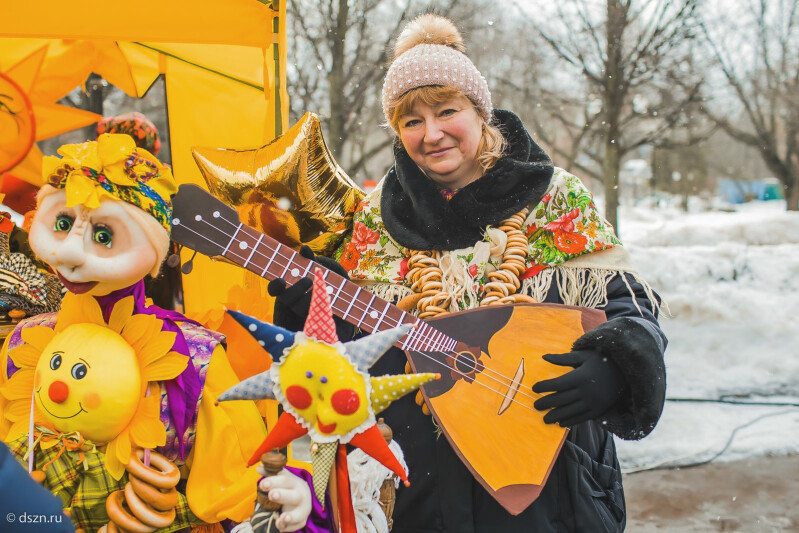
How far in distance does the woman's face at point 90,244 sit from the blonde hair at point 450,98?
81 centimetres

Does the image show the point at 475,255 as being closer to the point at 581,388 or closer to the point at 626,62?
the point at 581,388

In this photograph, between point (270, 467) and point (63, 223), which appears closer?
point (270, 467)

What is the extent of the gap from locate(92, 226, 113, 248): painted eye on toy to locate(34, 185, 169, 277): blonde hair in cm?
6

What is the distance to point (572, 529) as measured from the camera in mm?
1757

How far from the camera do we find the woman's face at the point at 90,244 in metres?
1.44

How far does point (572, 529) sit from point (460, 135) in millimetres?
1098

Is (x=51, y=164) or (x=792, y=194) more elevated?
(x=792, y=194)

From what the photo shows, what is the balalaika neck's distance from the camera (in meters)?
1.65

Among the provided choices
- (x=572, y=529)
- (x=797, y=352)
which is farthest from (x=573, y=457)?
(x=797, y=352)

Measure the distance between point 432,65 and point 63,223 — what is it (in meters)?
1.02

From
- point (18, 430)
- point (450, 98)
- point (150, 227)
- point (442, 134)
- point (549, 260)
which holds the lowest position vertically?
point (18, 430)

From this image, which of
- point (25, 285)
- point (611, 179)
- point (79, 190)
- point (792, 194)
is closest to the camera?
point (79, 190)

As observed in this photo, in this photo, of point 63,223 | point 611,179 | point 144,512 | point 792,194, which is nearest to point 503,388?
point 144,512

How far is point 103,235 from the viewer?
1488 mm
